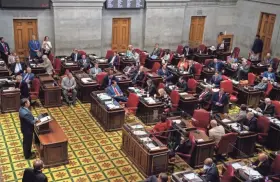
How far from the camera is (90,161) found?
9375mm

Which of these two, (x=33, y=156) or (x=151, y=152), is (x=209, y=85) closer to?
(x=151, y=152)

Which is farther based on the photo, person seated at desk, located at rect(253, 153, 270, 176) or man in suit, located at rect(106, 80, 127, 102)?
man in suit, located at rect(106, 80, 127, 102)

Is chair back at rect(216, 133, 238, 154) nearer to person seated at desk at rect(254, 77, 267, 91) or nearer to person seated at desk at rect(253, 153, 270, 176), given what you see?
person seated at desk at rect(253, 153, 270, 176)

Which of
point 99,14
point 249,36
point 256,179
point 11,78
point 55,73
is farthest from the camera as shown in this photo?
point 249,36

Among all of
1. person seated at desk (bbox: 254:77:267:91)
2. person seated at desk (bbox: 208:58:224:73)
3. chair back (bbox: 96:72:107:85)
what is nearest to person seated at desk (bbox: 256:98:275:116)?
person seated at desk (bbox: 254:77:267:91)

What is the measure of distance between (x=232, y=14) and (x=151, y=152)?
49.5ft

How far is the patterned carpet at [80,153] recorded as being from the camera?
8.71 meters

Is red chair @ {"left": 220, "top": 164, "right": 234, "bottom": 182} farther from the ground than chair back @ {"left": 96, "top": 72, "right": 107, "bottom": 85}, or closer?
closer

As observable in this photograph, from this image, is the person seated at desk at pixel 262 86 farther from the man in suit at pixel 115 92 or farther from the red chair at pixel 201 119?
the man in suit at pixel 115 92

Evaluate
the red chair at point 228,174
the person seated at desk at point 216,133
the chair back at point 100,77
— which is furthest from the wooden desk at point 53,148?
the chair back at point 100,77

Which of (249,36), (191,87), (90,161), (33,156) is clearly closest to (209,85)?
(191,87)

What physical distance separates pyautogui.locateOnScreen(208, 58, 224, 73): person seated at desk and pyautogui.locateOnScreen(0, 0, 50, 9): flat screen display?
801 centimetres

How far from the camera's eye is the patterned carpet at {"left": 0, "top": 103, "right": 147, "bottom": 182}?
8711 millimetres

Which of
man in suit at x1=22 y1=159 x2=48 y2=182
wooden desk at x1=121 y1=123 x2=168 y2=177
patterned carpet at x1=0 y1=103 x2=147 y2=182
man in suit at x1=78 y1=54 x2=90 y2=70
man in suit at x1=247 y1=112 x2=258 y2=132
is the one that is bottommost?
patterned carpet at x1=0 y1=103 x2=147 y2=182
